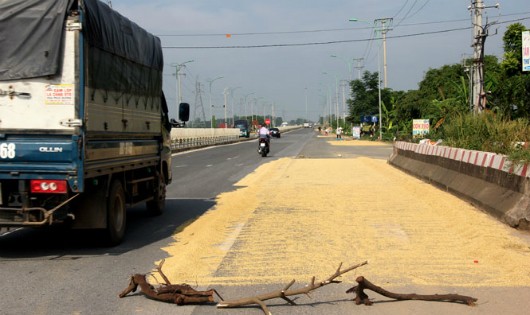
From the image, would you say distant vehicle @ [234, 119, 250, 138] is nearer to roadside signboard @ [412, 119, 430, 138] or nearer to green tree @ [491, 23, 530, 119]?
roadside signboard @ [412, 119, 430, 138]

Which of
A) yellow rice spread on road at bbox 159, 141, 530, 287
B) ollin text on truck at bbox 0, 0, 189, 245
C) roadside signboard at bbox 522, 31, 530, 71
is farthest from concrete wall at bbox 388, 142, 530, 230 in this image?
roadside signboard at bbox 522, 31, 530, 71

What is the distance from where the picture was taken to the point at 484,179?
11500 millimetres

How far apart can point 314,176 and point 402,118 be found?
4559cm

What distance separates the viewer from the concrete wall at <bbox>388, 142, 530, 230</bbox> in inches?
362

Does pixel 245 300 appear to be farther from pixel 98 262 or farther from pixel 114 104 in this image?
pixel 114 104

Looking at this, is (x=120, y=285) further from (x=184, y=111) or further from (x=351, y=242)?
(x=184, y=111)

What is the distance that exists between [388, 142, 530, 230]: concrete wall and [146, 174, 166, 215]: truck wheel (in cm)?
630

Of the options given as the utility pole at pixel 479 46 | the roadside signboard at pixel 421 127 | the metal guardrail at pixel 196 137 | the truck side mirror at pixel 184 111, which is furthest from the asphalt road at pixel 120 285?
the metal guardrail at pixel 196 137

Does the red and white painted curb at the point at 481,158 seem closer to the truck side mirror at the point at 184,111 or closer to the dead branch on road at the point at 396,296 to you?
the dead branch on road at the point at 396,296

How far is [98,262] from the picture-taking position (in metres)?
7.37

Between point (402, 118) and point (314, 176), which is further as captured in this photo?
point (402, 118)

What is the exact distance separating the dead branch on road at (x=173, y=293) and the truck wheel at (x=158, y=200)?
547cm

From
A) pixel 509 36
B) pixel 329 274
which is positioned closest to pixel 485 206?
pixel 329 274

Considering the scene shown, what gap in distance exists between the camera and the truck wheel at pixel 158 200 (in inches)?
442
